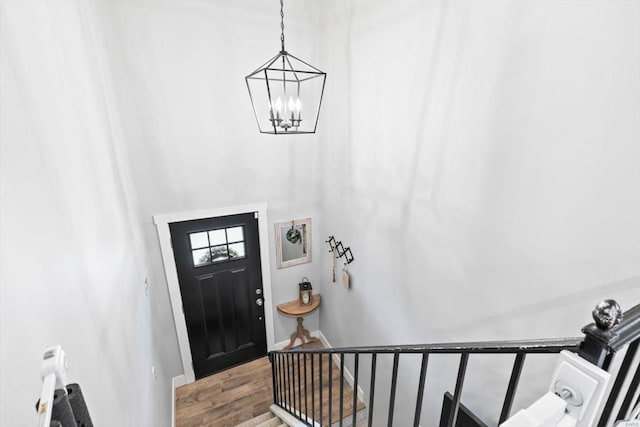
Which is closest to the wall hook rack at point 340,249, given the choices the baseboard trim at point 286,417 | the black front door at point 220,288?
the black front door at point 220,288

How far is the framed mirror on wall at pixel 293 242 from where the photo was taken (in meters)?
3.95

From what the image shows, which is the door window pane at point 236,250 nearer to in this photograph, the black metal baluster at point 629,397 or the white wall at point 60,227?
the white wall at point 60,227

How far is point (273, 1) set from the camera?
3092mm

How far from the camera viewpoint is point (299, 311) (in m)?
4.19

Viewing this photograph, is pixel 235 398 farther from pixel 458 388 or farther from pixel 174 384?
pixel 458 388

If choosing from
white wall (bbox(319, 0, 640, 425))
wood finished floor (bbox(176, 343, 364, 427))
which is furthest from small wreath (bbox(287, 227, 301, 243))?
wood finished floor (bbox(176, 343, 364, 427))

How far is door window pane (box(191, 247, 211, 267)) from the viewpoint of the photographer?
3578 millimetres

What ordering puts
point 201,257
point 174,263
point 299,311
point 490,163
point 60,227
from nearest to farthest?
point 60,227 → point 490,163 → point 174,263 → point 201,257 → point 299,311

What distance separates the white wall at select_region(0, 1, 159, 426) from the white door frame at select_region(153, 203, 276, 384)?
1.19 meters

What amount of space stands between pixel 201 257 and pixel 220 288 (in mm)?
500

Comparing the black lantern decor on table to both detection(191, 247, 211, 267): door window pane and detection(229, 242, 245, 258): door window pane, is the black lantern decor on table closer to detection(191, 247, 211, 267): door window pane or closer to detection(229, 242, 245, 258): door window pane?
detection(229, 242, 245, 258): door window pane

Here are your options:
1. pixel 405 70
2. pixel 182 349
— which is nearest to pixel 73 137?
pixel 405 70

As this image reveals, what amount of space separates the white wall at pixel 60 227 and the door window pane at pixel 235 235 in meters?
1.58

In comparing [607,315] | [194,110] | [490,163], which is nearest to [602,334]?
[607,315]
